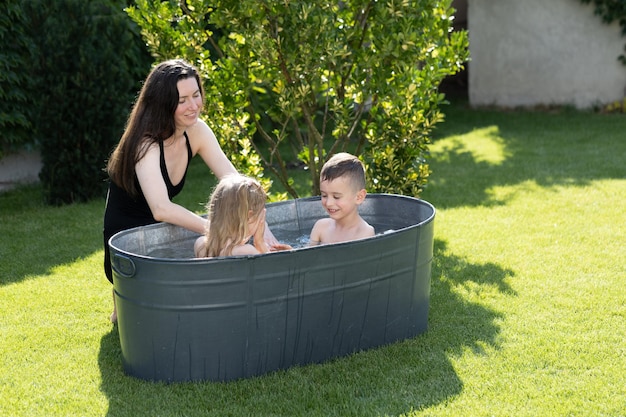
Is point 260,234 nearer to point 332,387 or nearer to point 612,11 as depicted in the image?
point 332,387

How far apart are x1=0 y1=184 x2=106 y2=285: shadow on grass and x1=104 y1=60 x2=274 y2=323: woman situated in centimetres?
134

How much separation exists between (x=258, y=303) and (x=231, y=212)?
0.46 m

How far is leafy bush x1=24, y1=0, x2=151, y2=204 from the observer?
23.7 feet

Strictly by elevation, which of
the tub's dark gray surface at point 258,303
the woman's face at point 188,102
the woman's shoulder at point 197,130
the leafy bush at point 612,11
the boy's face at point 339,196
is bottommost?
the tub's dark gray surface at point 258,303

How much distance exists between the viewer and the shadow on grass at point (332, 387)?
3350mm

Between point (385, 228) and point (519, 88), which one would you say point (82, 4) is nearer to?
point (385, 228)

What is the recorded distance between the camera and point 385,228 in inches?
183

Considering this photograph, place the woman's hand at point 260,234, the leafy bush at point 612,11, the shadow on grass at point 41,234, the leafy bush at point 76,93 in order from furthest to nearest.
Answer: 1. the leafy bush at point 612,11
2. the leafy bush at point 76,93
3. the shadow on grass at point 41,234
4. the woman's hand at point 260,234

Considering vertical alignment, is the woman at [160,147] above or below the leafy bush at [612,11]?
below

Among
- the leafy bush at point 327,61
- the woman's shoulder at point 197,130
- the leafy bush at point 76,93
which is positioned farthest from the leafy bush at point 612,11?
the woman's shoulder at point 197,130

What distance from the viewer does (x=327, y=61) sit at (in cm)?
511

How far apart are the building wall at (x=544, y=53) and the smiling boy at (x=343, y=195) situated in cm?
863

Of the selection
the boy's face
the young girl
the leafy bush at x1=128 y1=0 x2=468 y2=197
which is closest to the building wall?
the leafy bush at x1=128 y1=0 x2=468 y2=197

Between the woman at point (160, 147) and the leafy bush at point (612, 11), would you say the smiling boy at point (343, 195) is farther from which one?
the leafy bush at point (612, 11)
